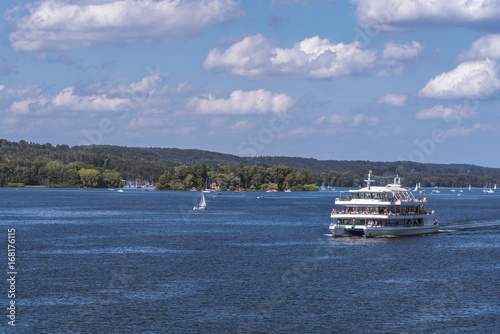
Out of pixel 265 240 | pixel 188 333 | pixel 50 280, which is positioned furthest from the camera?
pixel 265 240

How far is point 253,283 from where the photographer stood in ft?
271

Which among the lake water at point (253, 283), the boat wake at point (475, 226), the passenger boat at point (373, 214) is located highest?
the passenger boat at point (373, 214)

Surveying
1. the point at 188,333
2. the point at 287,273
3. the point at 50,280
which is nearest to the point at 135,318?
the point at 188,333

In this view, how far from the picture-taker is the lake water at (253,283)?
64188 millimetres

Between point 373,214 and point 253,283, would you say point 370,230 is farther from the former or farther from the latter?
point 253,283

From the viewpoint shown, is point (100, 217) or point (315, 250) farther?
point (100, 217)

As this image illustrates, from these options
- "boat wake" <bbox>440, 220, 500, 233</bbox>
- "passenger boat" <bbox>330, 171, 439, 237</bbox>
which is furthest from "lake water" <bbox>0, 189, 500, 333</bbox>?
"boat wake" <bbox>440, 220, 500, 233</bbox>

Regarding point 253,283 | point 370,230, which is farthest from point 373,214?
point 253,283

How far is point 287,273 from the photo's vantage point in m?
90.4

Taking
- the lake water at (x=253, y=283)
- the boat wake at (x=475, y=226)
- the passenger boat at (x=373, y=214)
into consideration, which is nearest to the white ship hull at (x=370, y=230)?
the passenger boat at (x=373, y=214)

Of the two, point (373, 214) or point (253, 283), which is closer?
point (253, 283)

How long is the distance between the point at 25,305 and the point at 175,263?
Result: 3212 centimetres

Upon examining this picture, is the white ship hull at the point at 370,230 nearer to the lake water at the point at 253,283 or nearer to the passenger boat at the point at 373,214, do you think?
the passenger boat at the point at 373,214

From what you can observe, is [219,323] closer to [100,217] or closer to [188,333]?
[188,333]
